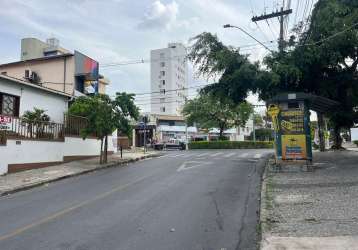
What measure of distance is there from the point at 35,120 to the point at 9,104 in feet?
6.29

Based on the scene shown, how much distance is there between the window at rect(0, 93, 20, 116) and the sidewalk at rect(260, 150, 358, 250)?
13508 mm

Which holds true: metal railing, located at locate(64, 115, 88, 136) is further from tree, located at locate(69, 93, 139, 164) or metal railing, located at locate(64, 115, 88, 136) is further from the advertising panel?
the advertising panel

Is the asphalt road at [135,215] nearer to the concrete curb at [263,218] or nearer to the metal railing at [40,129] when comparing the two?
the concrete curb at [263,218]

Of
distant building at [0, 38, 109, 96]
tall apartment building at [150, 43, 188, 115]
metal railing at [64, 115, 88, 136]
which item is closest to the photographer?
metal railing at [64, 115, 88, 136]

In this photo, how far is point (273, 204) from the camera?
10.1m

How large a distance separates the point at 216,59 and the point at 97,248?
15915 millimetres

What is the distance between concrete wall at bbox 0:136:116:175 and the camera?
60.6 ft

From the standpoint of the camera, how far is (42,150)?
69.0 ft

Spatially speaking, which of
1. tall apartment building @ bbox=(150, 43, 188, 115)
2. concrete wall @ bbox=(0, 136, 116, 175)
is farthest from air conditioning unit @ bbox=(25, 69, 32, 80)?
tall apartment building @ bbox=(150, 43, 188, 115)

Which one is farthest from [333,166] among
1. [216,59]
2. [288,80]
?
[216,59]

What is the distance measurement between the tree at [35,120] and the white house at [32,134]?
0.17 feet

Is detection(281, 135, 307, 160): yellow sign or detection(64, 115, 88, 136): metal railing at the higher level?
detection(64, 115, 88, 136): metal railing

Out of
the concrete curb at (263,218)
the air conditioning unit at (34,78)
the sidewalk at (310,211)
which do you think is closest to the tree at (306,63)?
the sidewalk at (310,211)

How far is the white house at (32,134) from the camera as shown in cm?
1881
